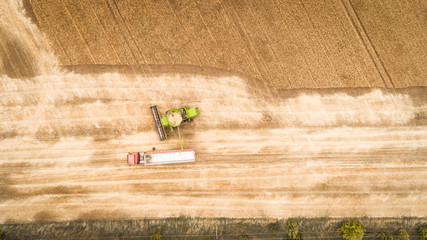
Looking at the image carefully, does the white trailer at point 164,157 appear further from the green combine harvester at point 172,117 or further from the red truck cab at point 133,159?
the green combine harvester at point 172,117

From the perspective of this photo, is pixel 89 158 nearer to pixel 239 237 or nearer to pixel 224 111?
pixel 224 111

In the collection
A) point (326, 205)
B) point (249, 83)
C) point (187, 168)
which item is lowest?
point (326, 205)

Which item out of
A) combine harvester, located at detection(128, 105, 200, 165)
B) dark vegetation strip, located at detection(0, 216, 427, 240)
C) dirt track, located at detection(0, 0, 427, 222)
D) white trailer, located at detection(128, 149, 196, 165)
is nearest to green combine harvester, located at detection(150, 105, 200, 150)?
combine harvester, located at detection(128, 105, 200, 165)

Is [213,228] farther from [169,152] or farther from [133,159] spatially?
[133,159]

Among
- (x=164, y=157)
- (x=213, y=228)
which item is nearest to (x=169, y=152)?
(x=164, y=157)

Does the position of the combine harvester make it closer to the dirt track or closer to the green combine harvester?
the green combine harvester

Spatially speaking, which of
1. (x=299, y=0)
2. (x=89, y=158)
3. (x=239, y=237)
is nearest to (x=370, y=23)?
(x=299, y=0)

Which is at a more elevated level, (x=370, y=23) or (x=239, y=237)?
(x=370, y=23)
